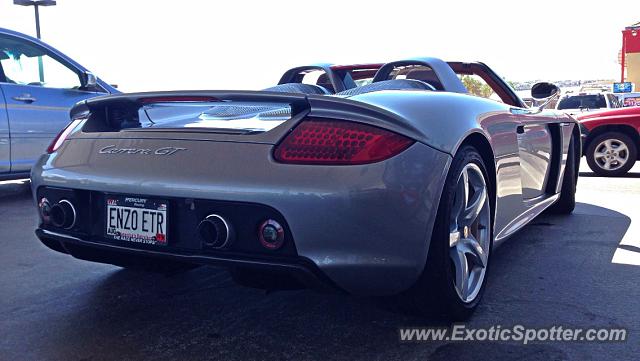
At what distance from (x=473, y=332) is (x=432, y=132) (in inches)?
33.2

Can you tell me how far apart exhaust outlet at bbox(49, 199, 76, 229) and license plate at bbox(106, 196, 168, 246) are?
187 millimetres

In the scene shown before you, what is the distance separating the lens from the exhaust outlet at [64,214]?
2416 millimetres

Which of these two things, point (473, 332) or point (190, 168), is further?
point (473, 332)

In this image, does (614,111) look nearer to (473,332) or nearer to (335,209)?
(473,332)

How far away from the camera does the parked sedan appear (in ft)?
26.7

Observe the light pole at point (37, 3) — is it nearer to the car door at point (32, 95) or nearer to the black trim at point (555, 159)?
the car door at point (32, 95)

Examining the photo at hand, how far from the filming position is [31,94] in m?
5.56

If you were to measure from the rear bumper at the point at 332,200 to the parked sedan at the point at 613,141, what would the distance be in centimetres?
686

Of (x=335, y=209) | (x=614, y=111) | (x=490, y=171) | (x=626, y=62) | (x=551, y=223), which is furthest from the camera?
(x=626, y=62)

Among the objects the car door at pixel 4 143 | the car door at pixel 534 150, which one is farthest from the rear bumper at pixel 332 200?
the car door at pixel 4 143

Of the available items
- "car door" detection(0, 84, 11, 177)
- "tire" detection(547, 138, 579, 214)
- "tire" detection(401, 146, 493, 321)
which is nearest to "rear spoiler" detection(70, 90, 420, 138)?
"tire" detection(401, 146, 493, 321)

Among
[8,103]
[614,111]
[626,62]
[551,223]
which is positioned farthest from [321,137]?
[626,62]

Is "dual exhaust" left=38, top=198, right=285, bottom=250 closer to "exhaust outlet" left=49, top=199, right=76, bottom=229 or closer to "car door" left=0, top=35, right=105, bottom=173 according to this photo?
Answer: "exhaust outlet" left=49, top=199, right=76, bottom=229

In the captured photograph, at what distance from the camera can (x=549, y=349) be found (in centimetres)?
230
